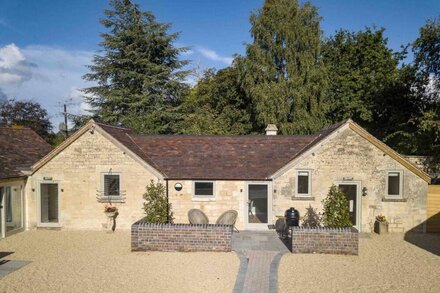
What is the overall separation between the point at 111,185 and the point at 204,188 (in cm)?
536

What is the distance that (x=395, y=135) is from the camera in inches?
1246

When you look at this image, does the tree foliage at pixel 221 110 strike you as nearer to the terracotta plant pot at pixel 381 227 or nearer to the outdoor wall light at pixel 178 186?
the outdoor wall light at pixel 178 186

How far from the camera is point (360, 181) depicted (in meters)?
17.9

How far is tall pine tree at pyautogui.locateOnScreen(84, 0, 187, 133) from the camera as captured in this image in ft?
120

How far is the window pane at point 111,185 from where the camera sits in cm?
1848

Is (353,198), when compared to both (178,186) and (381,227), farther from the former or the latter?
(178,186)

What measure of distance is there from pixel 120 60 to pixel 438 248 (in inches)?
1353

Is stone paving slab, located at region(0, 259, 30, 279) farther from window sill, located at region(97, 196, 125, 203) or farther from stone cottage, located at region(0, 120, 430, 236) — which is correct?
window sill, located at region(97, 196, 125, 203)

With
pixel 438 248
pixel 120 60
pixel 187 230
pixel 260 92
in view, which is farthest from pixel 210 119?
pixel 438 248

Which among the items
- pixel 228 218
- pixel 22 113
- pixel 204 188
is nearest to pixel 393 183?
pixel 228 218

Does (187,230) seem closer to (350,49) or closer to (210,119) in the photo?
(210,119)

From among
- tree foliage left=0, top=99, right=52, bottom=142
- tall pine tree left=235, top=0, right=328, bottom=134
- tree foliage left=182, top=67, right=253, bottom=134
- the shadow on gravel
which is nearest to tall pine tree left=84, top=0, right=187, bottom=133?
tree foliage left=182, top=67, right=253, bottom=134

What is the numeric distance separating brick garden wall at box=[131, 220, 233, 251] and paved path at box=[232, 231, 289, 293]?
0.98 metres

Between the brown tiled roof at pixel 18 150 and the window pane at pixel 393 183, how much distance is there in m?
20.5
